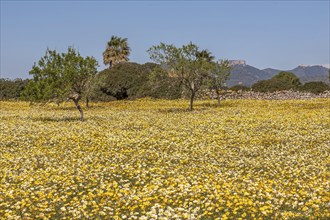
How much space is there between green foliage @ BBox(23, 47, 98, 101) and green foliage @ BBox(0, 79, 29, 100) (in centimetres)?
5349

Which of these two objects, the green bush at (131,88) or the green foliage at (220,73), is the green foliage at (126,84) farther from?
the green foliage at (220,73)

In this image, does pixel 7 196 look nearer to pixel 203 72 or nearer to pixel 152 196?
pixel 152 196

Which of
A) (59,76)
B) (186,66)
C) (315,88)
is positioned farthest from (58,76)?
(315,88)

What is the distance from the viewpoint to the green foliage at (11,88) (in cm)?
8694

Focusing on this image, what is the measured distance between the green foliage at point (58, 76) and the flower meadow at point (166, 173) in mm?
6353

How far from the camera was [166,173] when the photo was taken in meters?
16.3

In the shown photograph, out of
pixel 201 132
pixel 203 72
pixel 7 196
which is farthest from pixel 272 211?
pixel 203 72

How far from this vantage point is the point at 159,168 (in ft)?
55.0

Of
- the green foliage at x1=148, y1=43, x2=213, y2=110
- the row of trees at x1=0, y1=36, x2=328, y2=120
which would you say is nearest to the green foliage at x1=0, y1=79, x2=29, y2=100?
the row of trees at x1=0, y1=36, x2=328, y2=120

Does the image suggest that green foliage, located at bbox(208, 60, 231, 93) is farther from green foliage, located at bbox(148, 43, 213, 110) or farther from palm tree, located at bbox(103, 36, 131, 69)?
palm tree, located at bbox(103, 36, 131, 69)

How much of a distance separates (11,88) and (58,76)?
5935 cm

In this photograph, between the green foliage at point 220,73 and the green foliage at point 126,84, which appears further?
the green foliage at point 126,84

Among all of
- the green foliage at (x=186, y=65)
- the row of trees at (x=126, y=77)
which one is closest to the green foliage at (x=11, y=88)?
the row of trees at (x=126, y=77)

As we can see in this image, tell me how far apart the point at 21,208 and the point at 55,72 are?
2589cm
